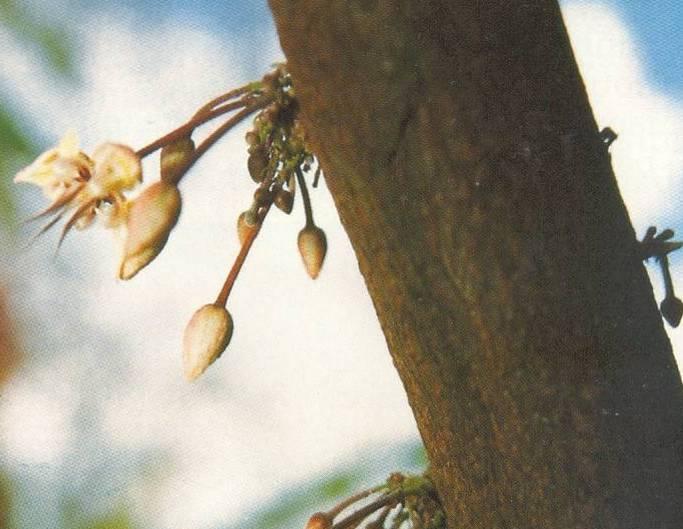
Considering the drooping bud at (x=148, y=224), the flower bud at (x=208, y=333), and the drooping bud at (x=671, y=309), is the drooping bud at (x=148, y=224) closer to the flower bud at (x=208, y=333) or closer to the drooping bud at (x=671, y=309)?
the flower bud at (x=208, y=333)

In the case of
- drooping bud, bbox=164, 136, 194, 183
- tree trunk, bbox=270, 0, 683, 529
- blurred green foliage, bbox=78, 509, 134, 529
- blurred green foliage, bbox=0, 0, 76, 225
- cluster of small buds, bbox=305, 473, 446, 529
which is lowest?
Result: blurred green foliage, bbox=78, 509, 134, 529

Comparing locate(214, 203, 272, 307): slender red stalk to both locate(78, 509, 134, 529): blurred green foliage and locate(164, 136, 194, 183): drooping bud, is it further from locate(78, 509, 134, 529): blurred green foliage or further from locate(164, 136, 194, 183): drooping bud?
locate(78, 509, 134, 529): blurred green foliage

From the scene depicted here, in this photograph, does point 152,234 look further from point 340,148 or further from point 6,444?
point 6,444

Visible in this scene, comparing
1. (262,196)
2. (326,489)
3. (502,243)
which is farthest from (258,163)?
(326,489)

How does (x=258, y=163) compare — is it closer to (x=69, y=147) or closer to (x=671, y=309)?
(x=69, y=147)

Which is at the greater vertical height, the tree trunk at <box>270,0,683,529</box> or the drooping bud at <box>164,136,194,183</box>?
the drooping bud at <box>164,136,194,183</box>

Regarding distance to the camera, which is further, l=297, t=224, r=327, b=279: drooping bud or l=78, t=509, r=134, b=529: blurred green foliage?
l=78, t=509, r=134, b=529: blurred green foliage

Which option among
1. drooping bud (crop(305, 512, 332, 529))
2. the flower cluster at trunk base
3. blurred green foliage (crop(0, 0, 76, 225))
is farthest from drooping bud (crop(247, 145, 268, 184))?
blurred green foliage (crop(0, 0, 76, 225))
